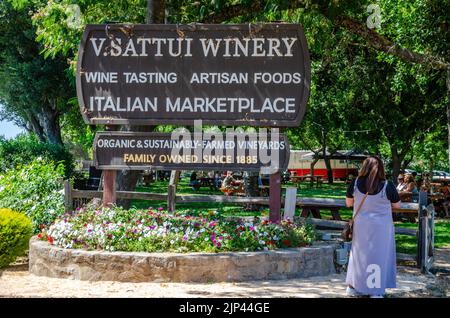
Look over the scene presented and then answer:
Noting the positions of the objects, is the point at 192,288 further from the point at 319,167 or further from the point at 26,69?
the point at 319,167

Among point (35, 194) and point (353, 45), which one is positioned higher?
point (353, 45)

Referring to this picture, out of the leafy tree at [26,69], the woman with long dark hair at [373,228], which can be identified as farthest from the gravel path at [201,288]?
the leafy tree at [26,69]

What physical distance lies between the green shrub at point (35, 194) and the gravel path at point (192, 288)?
8.55ft

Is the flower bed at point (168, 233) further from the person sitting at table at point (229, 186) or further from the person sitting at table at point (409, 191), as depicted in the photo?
the person sitting at table at point (229, 186)

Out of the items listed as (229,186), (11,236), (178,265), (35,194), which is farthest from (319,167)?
(178,265)

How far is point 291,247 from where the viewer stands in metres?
9.17

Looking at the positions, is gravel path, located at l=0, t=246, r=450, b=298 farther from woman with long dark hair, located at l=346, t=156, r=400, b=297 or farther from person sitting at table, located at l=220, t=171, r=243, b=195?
person sitting at table, located at l=220, t=171, r=243, b=195

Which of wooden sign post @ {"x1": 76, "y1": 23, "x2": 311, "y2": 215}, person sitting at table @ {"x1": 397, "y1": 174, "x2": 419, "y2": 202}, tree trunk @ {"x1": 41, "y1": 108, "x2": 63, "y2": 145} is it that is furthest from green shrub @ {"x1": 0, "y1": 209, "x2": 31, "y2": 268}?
tree trunk @ {"x1": 41, "y1": 108, "x2": 63, "y2": 145}

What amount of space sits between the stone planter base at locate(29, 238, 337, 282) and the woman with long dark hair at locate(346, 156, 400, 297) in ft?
4.46

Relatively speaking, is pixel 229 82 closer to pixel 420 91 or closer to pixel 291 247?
pixel 291 247

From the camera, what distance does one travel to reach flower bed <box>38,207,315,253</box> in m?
8.77

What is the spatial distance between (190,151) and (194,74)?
1153mm

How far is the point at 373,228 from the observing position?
293 inches

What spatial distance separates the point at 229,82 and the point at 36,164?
16.8ft
